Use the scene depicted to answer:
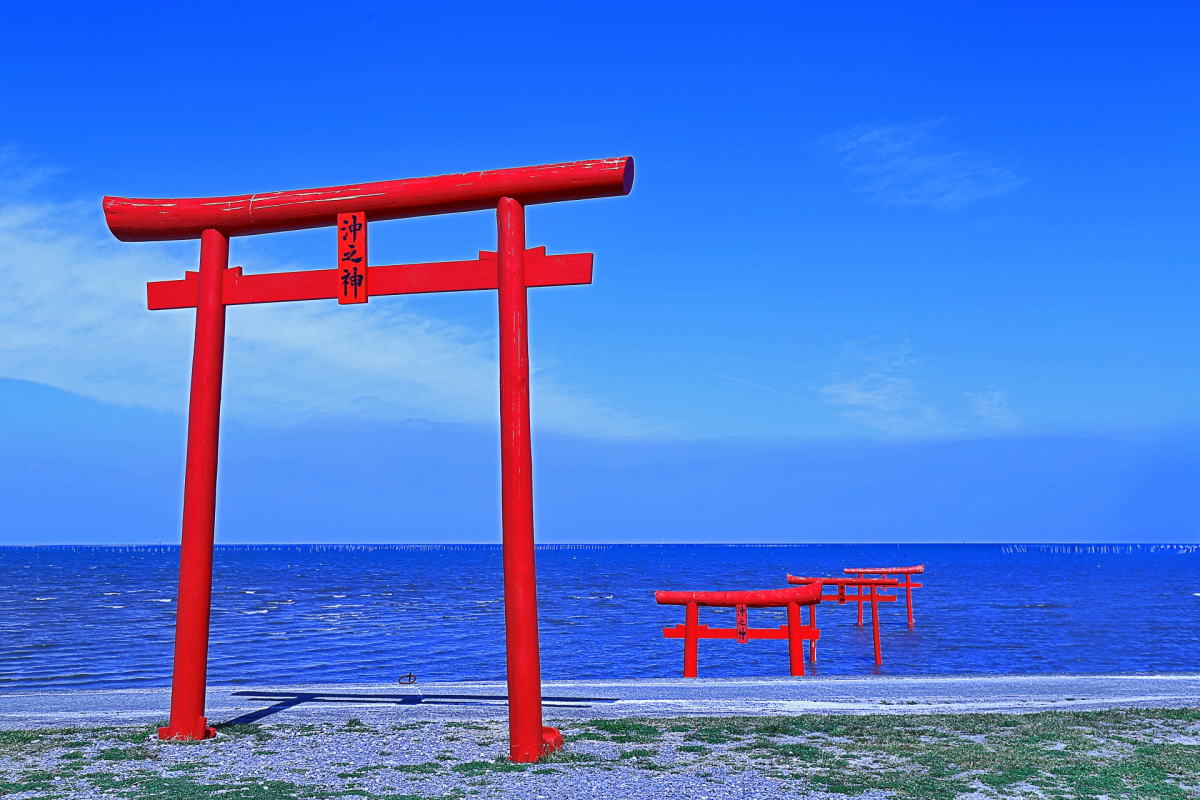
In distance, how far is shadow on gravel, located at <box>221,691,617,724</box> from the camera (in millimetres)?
12001

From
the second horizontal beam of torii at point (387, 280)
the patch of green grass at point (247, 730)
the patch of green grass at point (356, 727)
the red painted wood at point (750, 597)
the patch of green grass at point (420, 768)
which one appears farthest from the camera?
the red painted wood at point (750, 597)

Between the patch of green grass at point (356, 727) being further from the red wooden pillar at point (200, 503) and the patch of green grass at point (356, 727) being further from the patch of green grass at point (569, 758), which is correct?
the patch of green grass at point (569, 758)

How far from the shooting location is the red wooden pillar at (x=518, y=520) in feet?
27.3

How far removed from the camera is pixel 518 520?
27.5ft

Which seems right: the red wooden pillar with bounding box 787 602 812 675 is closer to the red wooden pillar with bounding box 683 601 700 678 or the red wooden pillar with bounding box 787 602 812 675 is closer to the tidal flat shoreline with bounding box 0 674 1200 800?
the red wooden pillar with bounding box 683 601 700 678

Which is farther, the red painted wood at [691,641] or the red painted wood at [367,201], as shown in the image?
the red painted wood at [691,641]

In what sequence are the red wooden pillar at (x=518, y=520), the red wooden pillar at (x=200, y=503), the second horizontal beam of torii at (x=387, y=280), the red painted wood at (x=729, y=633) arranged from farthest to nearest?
the red painted wood at (x=729, y=633), the red wooden pillar at (x=200, y=503), the second horizontal beam of torii at (x=387, y=280), the red wooden pillar at (x=518, y=520)

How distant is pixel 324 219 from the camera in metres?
9.52

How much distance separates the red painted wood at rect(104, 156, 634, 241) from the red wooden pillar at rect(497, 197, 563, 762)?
644mm

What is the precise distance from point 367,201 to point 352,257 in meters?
0.53

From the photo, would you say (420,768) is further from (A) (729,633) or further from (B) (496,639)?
(B) (496,639)

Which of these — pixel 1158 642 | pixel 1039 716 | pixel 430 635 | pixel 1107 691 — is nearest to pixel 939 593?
pixel 1158 642

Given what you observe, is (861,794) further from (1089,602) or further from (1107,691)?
(1089,602)

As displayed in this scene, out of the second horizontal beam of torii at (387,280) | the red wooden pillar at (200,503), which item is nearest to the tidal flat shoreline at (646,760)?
the red wooden pillar at (200,503)
